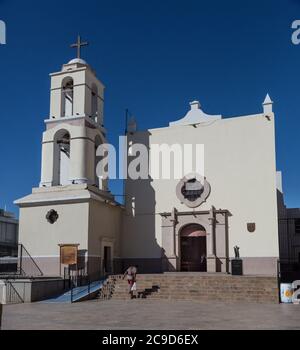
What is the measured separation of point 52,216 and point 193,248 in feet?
27.7

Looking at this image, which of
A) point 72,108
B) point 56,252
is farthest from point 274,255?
point 72,108

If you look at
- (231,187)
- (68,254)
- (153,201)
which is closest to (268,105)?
(231,187)

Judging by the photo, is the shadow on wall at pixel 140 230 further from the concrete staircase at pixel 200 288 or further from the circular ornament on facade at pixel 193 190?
the concrete staircase at pixel 200 288

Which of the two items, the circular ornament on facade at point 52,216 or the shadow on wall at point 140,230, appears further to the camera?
the shadow on wall at point 140,230

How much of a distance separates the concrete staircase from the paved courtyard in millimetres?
1834

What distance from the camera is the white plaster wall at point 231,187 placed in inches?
1024

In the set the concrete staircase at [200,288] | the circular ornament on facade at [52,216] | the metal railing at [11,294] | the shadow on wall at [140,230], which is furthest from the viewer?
the shadow on wall at [140,230]

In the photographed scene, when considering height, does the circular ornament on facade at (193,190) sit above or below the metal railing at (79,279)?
above

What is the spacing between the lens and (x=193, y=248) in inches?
1098

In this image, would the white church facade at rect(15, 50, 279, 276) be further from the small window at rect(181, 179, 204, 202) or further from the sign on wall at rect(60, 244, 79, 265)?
the sign on wall at rect(60, 244, 79, 265)

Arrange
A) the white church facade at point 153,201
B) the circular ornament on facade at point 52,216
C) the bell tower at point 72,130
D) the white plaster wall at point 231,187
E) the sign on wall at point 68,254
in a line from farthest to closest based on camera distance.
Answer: the bell tower at point 72,130, the white plaster wall at point 231,187, the circular ornament on facade at point 52,216, the white church facade at point 153,201, the sign on wall at point 68,254

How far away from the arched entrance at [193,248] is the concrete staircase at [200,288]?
4.76 m

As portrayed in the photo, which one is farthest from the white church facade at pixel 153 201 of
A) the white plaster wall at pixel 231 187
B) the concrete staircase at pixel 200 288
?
the concrete staircase at pixel 200 288

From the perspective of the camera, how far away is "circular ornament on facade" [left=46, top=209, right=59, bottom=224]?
25672 mm
